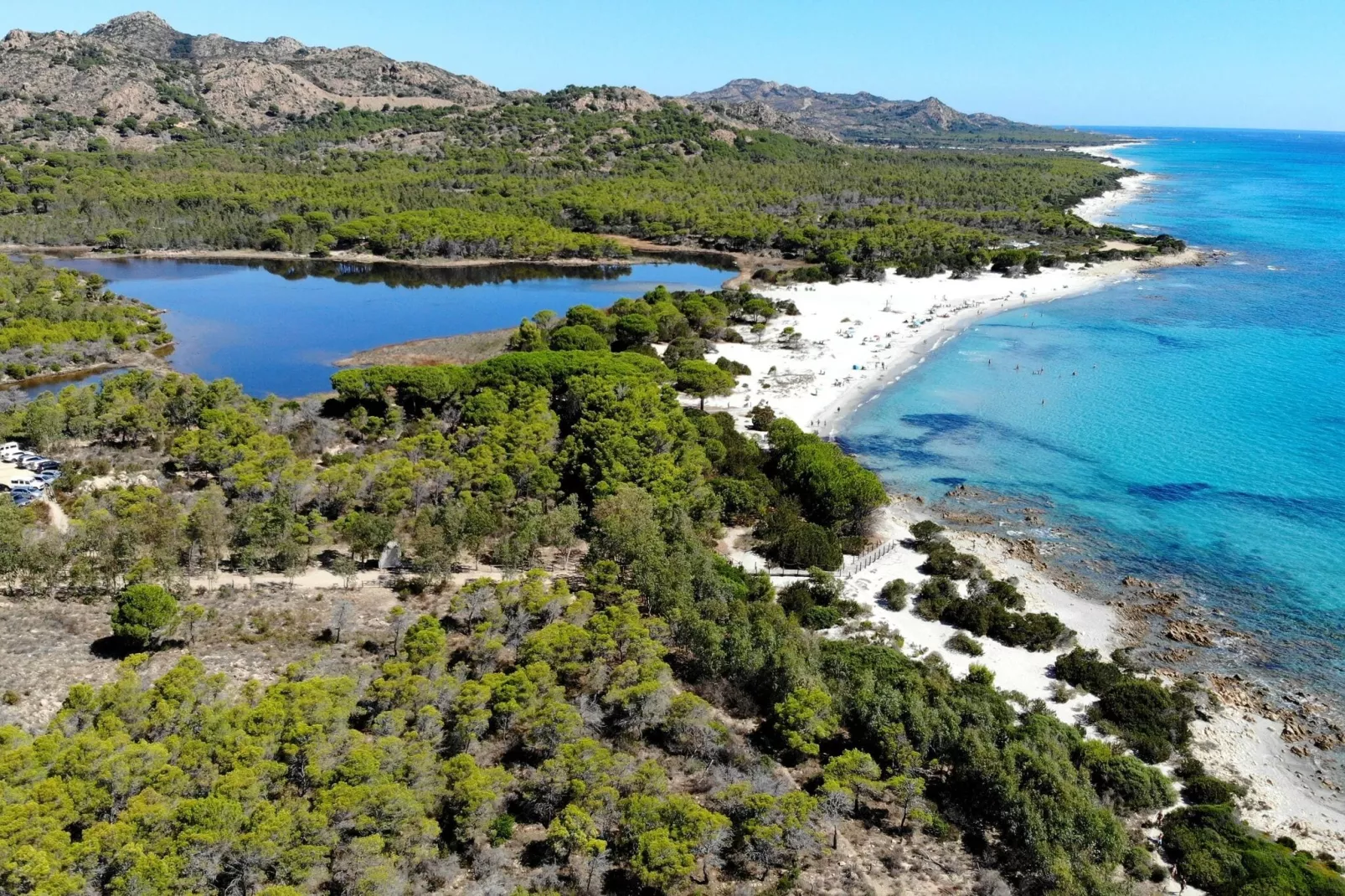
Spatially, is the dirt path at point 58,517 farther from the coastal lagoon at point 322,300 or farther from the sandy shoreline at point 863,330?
the sandy shoreline at point 863,330

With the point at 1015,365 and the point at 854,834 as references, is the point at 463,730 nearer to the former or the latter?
the point at 854,834

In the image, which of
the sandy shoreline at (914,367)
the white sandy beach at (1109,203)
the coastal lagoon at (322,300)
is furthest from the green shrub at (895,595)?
the white sandy beach at (1109,203)

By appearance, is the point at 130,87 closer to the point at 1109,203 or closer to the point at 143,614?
the point at 143,614

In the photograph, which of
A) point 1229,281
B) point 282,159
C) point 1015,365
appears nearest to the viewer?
point 1015,365

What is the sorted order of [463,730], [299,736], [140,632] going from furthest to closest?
1. [140,632]
2. [463,730]
3. [299,736]

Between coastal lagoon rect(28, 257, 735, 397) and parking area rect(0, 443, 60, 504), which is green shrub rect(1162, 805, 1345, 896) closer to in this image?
parking area rect(0, 443, 60, 504)

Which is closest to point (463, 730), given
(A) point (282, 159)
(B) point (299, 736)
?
(B) point (299, 736)

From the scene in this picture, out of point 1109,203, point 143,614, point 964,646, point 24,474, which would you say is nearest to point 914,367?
point 964,646
